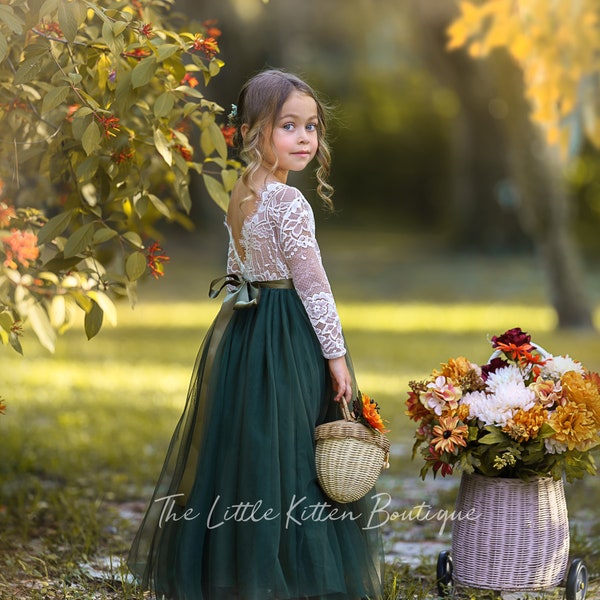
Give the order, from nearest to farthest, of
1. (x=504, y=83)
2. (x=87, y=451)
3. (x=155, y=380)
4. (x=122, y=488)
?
1. (x=122, y=488)
2. (x=87, y=451)
3. (x=155, y=380)
4. (x=504, y=83)

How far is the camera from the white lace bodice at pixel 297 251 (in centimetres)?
332

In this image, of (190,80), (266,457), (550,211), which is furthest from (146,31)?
(550,211)

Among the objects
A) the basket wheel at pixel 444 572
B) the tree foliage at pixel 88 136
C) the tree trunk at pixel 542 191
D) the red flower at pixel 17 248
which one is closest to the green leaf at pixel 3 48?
the tree foliage at pixel 88 136

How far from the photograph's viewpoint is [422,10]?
12.7 metres

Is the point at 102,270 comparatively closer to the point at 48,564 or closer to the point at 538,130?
the point at 48,564

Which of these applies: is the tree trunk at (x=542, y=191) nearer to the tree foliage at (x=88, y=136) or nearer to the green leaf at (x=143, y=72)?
the tree foliage at (x=88, y=136)

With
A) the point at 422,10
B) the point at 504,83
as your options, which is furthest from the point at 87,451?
the point at 422,10

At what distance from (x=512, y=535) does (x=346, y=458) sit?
2.02ft

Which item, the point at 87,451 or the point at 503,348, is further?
the point at 87,451

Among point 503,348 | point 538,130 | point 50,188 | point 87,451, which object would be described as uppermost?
point 538,130

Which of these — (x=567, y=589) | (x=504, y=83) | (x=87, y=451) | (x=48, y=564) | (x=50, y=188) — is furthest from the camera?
(x=504, y=83)

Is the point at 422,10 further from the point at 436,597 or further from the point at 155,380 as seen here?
the point at 436,597

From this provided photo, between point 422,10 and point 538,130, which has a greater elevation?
point 422,10

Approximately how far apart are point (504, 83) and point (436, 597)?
283 inches
